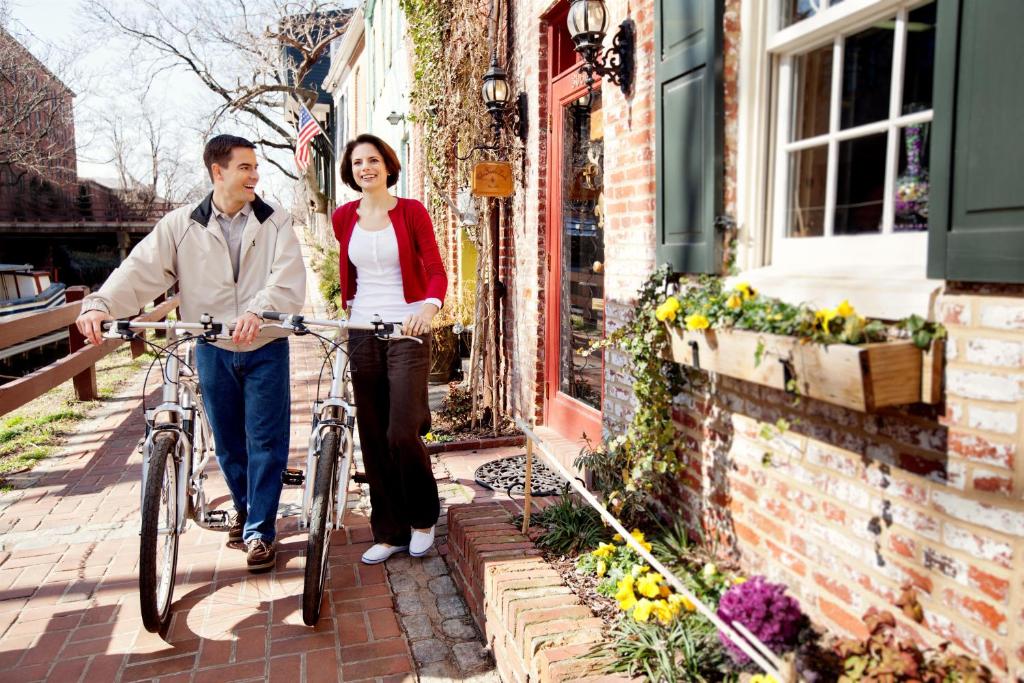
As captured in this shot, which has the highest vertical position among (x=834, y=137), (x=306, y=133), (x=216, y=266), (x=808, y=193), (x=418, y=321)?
(x=306, y=133)

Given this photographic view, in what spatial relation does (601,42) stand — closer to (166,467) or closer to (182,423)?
(182,423)

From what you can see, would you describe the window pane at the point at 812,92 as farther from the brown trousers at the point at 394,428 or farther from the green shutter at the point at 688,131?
the brown trousers at the point at 394,428

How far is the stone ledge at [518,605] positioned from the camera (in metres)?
2.23

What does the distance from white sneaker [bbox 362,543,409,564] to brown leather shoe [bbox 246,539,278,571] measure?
0.44 m

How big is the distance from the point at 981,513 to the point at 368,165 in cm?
263

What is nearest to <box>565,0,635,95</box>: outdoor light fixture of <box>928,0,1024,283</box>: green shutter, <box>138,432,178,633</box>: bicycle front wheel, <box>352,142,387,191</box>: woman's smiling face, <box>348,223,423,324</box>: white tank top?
<box>352,142,387,191</box>: woman's smiling face

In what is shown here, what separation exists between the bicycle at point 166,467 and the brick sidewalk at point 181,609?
0.18 m

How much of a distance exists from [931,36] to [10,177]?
38.2 meters

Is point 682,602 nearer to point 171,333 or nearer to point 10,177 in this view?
point 171,333

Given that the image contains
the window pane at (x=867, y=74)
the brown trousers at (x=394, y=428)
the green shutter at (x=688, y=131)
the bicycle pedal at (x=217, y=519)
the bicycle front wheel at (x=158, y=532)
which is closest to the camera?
the window pane at (x=867, y=74)

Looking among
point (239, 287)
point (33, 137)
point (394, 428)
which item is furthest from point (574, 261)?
point (33, 137)

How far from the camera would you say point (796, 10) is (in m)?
2.44

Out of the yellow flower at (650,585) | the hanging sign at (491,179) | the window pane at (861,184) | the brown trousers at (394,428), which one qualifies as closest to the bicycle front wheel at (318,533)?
the brown trousers at (394,428)

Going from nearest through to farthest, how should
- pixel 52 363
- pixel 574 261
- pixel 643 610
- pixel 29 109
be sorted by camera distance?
pixel 643 610 < pixel 574 261 < pixel 52 363 < pixel 29 109
